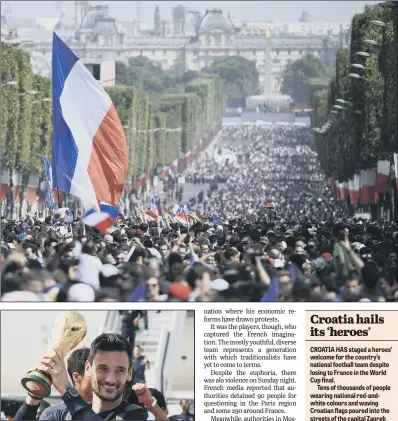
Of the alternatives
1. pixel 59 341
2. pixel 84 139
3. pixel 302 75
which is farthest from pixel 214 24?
pixel 59 341

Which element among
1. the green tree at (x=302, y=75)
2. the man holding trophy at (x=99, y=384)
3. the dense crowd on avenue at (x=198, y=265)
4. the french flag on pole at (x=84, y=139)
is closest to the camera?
the man holding trophy at (x=99, y=384)

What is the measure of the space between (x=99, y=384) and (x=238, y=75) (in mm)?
135337

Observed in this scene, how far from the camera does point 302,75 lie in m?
168

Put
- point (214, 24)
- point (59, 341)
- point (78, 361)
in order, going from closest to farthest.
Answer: point (78, 361), point (59, 341), point (214, 24)

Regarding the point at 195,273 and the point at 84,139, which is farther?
the point at 84,139

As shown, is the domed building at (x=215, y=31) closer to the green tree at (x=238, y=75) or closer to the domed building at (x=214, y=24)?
the domed building at (x=214, y=24)

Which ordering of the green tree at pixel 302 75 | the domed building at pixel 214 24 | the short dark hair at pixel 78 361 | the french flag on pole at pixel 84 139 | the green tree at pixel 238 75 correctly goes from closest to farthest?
1. the short dark hair at pixel 78 361
2. the french flag on pole at pixel 84 139
3. the green tree at pixel 238 75
4. the green tree at pixel 302 75
5. the domed building at pixel 214 24

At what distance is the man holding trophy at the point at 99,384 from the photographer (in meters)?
21.4

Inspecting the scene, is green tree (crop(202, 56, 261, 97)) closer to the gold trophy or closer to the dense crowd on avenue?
the dense crowd on avenue

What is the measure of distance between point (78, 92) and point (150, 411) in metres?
10.7

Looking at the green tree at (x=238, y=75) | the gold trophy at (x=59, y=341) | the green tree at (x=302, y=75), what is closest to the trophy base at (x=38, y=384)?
the gold trophy at (x=59, y=341)

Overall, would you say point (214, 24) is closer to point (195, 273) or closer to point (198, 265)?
point (198, 265)

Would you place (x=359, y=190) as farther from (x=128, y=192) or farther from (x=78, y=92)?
(x=78, y=92)

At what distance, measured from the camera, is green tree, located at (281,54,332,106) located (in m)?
151
